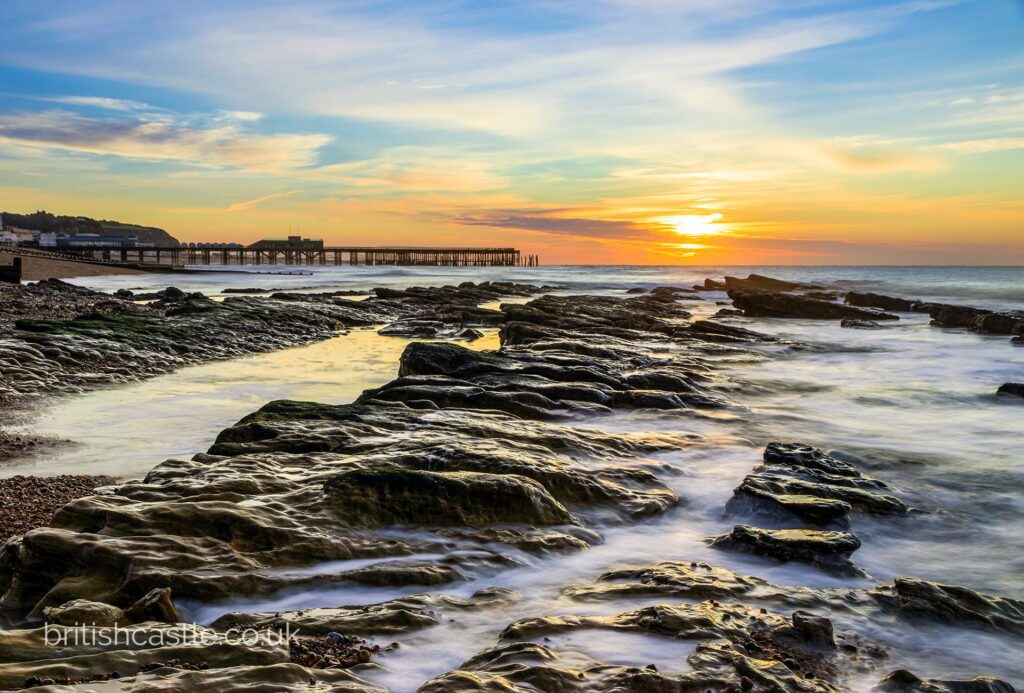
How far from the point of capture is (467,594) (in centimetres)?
473

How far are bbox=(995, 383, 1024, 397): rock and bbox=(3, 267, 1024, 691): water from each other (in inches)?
9.5

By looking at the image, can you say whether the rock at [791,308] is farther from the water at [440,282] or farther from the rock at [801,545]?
the rock at [801,545]

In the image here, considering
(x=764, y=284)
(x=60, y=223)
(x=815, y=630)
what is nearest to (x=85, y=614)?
(x=815, y=630)

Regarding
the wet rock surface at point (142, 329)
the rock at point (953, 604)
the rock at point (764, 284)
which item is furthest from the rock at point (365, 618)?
the rock at point (764, 284)

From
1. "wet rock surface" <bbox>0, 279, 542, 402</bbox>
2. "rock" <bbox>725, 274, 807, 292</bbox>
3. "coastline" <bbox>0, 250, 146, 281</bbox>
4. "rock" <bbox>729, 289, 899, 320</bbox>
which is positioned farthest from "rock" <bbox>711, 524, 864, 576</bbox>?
"rock" <bbox>725, 274, 807, 292</bbox>

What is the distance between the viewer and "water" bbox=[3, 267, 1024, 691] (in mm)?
4309

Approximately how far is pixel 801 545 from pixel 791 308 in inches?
1178

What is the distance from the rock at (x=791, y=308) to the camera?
32.5 metres

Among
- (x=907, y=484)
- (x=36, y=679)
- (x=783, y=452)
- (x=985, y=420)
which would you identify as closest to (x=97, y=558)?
(x=36, y=679)

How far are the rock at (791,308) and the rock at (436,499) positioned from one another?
29.4 meters

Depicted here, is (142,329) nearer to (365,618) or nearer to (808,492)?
(365,618)

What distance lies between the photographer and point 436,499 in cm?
584

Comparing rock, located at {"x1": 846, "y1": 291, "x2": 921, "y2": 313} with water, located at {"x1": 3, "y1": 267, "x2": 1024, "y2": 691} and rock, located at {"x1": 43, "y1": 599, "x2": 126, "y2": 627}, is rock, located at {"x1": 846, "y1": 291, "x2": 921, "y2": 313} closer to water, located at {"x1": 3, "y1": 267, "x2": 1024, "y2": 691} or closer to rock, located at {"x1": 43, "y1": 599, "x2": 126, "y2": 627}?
water, located at {"x1": 3, "y1": 267, "x2": 1024, "y2": 691}

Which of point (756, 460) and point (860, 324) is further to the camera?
point (860, 324)
